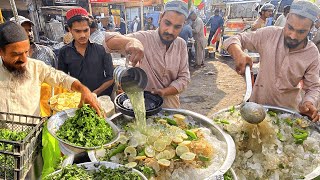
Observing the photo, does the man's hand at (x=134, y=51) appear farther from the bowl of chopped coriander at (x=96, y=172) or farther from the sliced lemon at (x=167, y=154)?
the bowl of chopped coriander at (x=96, y=172)

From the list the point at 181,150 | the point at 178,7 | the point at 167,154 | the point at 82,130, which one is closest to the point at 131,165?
the point at 167,154

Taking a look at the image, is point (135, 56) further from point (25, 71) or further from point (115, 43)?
point (25, 71)

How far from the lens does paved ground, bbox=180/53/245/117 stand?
25.5 ft

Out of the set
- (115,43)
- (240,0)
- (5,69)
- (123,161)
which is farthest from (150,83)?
(240,0)

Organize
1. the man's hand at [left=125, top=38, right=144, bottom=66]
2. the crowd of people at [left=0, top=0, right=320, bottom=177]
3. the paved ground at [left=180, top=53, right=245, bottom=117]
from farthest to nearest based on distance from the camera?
the paved ground at [left=180, top=53, right=245, bottom=117] < the man's hand at [left=125, top=38, right=144, bottom=66] < the crowd of people at [left=0, top=0, right=320, bottom=177]

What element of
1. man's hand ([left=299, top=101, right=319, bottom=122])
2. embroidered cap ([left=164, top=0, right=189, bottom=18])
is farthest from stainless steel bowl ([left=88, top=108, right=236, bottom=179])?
embroidered cap ([left=164, top=0, right=189, bottom=18])

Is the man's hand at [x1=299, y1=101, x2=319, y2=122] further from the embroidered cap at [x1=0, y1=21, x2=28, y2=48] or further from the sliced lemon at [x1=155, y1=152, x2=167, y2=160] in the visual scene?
the embroidered cap at [x1=0, y1=21, x2=28, y2=48]

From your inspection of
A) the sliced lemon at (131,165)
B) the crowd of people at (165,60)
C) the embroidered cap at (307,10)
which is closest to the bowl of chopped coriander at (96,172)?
the sliced lemon at (131,165)

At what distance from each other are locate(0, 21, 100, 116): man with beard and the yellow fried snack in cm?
30

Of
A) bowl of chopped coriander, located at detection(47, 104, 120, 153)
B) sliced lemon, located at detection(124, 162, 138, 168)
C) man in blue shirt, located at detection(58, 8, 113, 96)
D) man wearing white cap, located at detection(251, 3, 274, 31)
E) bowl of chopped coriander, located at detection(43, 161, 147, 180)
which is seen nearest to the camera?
bowl of chopped coriander, located at detection(43, 161, 147, 180)

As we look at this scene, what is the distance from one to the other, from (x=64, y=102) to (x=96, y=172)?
155cm

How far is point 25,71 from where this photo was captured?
8.71ft

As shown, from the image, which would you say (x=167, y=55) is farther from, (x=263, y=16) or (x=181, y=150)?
(x=263, y=16)

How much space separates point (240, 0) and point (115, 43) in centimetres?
1847
